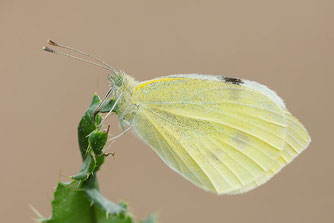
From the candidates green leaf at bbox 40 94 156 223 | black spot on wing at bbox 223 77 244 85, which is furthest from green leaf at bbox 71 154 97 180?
black spot on wing at bbox 223 77 244 85

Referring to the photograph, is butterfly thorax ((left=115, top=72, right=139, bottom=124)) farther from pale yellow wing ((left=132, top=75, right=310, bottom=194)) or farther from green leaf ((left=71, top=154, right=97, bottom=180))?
green leaf ((left=71, top=154, right=97, bottom=180))

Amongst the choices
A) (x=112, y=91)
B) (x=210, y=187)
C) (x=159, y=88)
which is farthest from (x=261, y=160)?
(x=112, y=91)

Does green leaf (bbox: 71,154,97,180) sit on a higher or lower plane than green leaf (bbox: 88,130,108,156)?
lower

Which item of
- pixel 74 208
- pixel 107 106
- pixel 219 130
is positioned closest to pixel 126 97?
pixel 107 106

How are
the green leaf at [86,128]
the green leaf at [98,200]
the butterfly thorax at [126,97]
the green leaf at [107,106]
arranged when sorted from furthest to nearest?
→ the butterfly thorax at [126,97] < the green leaf at [107,106] < the green leaf at [86,128] < the green leaf at [98,200]

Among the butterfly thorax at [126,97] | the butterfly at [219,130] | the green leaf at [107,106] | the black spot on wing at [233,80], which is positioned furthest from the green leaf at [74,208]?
the black spot on wing at [233,80]

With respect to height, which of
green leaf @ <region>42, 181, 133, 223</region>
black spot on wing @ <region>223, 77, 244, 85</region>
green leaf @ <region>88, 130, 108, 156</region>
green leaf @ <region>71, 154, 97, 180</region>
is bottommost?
green leaf @ <region>42, 181, 133, 223</region>

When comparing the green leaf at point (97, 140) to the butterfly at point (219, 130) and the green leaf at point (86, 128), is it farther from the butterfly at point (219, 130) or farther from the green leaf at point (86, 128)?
the butterfly at point (219, 130)

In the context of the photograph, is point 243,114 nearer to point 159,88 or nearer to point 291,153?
point 291,153
